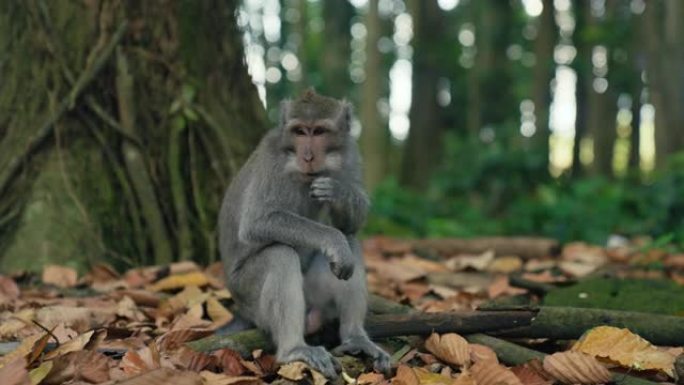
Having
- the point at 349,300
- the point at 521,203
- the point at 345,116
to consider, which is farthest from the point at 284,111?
the point at 521,203

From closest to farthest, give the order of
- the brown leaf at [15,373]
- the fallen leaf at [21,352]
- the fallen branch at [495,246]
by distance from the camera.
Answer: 1. the brown leaf at [15,373]
2. the fallen leaf at [21,352]
3. the fallen branch at [495,246]

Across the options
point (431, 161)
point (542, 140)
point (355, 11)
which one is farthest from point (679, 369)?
point (355, 11)

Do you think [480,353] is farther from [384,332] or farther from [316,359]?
[316,359]

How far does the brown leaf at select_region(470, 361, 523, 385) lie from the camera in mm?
4141

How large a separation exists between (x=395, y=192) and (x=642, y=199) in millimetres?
4220

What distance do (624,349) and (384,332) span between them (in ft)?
3.80

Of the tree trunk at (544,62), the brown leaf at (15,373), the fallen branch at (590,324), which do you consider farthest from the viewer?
the tree trunk at (544,62)

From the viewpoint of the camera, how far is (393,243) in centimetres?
915

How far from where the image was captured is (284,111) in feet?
16.4

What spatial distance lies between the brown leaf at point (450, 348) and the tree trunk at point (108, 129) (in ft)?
9.71

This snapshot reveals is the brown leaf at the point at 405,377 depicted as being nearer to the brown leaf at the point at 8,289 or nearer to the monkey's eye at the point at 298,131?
the monkey's eye at the point at 298,131

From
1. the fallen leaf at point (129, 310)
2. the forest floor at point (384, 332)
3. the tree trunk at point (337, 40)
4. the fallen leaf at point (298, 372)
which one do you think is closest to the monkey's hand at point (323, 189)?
the forest floor at point (384, 332)

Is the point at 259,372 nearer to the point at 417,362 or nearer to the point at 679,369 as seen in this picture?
the point at 417,362

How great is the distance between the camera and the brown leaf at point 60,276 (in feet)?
20.8
